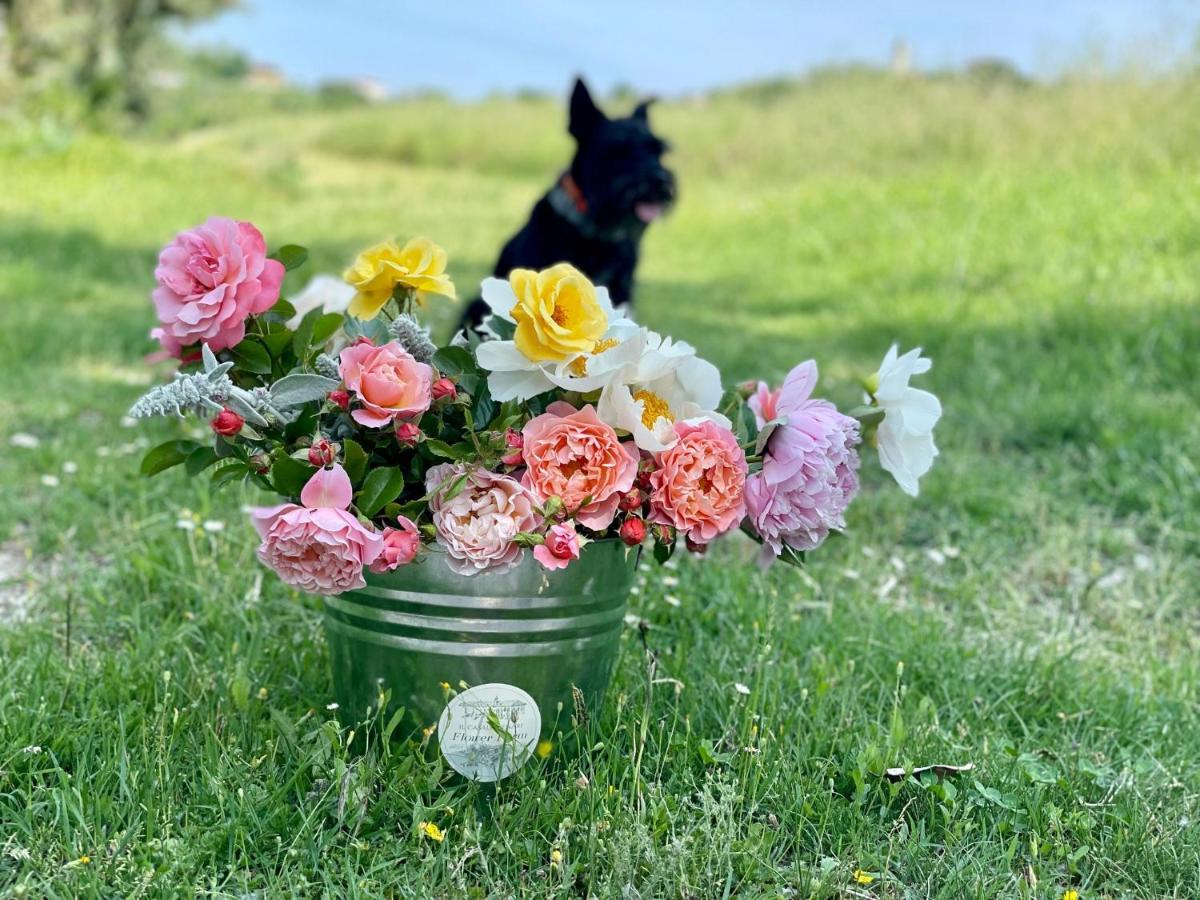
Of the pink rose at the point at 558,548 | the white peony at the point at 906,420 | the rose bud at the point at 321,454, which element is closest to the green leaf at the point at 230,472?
the rose bud at the point at 321,454

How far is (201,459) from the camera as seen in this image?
1550 millimetres

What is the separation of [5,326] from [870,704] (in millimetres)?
4186

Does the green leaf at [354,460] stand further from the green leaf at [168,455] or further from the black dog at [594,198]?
the black dog at [594,198]

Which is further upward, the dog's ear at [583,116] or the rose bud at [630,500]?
the dog's ear at [583,116]

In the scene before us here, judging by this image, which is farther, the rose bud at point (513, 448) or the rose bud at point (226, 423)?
the rose bud at point (513, 448)

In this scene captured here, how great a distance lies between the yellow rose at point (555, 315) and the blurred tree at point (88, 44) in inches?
511

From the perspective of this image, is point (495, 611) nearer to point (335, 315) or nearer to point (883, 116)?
point (335, 315)

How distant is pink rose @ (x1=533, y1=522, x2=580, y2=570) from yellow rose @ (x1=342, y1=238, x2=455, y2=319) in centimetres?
47

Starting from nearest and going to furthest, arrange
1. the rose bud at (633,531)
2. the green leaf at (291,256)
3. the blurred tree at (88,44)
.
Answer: the rose bud at (633,531), the green leaf at (291,256), the blurred tree at (88,44)

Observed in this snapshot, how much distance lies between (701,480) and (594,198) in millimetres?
2512

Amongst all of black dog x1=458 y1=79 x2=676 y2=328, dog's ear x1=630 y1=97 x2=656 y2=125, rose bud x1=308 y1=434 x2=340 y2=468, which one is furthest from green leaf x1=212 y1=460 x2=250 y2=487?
dog's ear x1=630 y1=97 x2=656 y2=125

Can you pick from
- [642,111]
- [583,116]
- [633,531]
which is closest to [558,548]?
[633,531]

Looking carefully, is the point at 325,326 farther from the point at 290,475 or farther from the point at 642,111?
the point at 642,111

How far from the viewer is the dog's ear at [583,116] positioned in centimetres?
388
